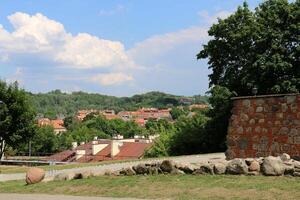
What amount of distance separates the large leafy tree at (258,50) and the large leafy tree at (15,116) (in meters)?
16.7

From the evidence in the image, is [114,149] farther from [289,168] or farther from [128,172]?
[289,168]

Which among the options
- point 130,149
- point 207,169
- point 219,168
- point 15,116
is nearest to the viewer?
point 219,168

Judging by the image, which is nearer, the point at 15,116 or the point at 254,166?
the point at 254,166

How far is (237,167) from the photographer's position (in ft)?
44.0

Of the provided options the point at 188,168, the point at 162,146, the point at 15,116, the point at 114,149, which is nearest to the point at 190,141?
the point at 162,146

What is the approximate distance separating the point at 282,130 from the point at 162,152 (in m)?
26.6

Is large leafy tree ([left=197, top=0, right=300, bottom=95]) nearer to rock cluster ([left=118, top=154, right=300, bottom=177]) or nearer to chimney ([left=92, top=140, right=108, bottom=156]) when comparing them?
rock cluster ([left=118, top=154, right=300, bottom=177])

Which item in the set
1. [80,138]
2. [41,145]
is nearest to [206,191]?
[41,145]

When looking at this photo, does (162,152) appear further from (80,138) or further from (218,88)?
(80,138)

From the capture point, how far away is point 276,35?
37.4 m

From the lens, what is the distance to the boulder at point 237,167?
13.3 metres

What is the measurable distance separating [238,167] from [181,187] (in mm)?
1726

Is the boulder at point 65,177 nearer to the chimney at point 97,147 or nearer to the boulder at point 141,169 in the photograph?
the boulder at point 141,169

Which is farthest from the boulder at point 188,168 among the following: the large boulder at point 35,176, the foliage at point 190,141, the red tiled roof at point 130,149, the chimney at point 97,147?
the chimney at point 97,147
